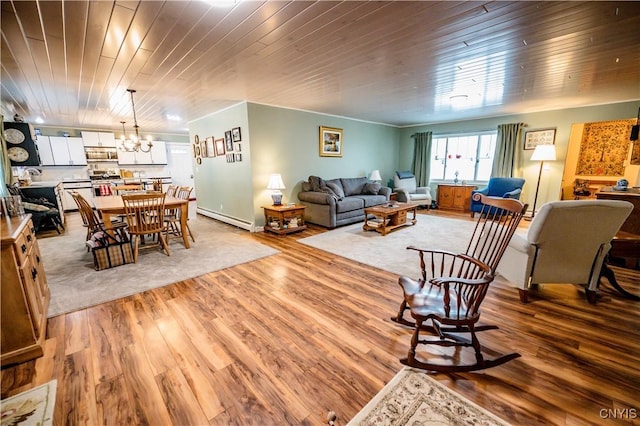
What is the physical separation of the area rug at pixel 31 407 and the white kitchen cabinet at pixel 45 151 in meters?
8.05

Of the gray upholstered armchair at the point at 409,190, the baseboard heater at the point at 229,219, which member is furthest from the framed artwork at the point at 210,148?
the gray upholstered armchair at the point at 409,190

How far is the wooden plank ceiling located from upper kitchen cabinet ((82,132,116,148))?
115 inches

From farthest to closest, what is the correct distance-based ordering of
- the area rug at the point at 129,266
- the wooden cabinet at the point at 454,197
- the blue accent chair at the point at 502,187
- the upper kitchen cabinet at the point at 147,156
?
the upper kitchen cabinet at the point at 147,156 → the wooden cabinet at the point at 454,197 → the blue accent chair at the point at 502,187 → the area rug at the point at 129,266

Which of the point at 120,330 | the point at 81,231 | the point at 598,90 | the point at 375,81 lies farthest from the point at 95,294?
the point at 598,90

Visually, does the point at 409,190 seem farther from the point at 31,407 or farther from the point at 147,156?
the point at 147,156

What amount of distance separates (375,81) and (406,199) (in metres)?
3.75

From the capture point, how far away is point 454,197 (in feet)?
22.7

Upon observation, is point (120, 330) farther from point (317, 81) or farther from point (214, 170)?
point (214, 170)

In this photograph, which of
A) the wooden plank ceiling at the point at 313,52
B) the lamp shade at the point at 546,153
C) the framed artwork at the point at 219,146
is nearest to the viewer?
the wooden plank ceiling at the point at 313,52

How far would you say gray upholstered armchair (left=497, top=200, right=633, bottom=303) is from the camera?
204 cm

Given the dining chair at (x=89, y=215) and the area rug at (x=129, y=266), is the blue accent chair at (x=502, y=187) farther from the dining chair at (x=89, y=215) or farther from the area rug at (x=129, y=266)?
the dining chair at (x=89, y=215)

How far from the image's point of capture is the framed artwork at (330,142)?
230 inches

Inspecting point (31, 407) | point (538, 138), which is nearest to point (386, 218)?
point (538, 138)

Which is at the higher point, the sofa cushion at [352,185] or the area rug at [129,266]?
the sofa cushion at [352,185]
